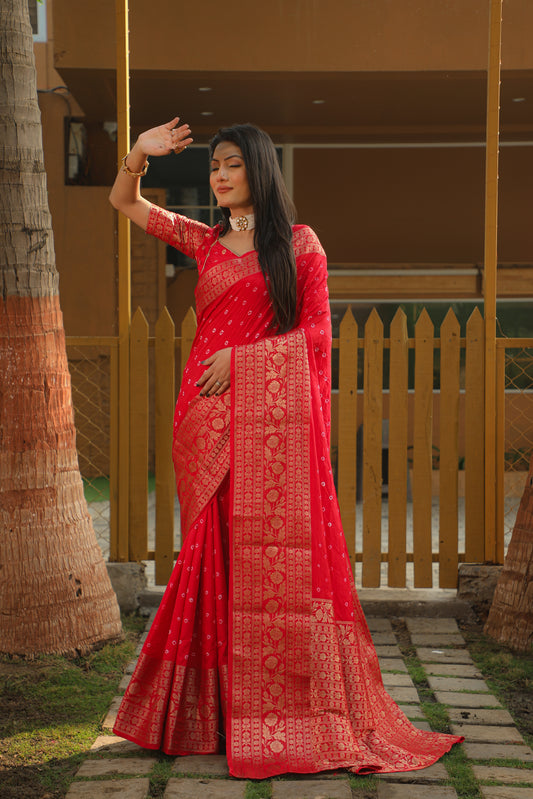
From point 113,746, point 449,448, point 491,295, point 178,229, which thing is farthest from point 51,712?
point 491,295

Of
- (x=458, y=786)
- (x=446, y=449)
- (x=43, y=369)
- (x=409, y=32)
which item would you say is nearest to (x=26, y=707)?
(x=43, y=369)

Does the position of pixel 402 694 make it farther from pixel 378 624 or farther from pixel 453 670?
pixel 378 624

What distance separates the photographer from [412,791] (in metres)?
2.38

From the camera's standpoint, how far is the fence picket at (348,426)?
173 inches

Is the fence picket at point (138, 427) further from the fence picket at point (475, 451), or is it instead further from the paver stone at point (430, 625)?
the fence picket at point (475, 451)

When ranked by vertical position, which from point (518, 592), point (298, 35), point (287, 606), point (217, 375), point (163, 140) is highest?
point (298, 35)

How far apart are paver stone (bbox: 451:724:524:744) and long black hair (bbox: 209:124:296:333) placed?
150cm

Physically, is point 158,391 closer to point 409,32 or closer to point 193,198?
point 409,32

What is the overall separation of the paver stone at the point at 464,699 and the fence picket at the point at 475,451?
1.19 m

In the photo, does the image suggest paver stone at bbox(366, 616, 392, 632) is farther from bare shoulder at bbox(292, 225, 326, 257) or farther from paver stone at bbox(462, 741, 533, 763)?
bare shoulder at bbox(292, 225, 326, 257)

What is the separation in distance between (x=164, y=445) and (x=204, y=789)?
216 centimetres

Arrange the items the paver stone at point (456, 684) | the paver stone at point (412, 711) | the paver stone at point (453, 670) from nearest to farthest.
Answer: the paver stone at point (412, 711), the paver stone at point (456, 684), the paver stone at point (453, 670)

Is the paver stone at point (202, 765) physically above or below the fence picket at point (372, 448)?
below

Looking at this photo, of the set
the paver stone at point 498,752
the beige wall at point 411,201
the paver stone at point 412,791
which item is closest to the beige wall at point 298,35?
the beige wall at point 411,201
